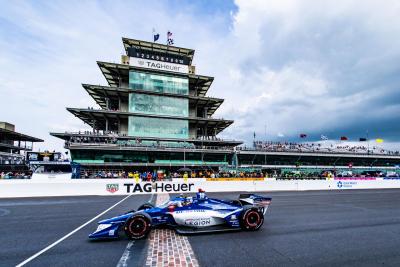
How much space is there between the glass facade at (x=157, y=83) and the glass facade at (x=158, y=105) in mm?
1614

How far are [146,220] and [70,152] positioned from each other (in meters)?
46.6

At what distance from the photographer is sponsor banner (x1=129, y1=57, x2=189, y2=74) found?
50.8 metres

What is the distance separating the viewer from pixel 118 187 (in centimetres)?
2153

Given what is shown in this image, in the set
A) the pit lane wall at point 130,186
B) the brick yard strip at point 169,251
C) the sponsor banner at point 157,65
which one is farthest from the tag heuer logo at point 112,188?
the sponsor banner at point 157,65

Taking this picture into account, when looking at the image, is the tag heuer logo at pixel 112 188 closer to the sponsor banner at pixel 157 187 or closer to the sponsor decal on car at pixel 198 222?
the sponsor banner at pixel 157 187

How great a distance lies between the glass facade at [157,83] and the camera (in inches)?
1993

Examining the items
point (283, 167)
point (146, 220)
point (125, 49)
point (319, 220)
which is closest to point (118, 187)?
point (146, 220)

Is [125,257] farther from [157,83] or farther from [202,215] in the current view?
[157,83]

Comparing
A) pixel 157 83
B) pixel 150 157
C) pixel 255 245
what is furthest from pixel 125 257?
pixel 157 83

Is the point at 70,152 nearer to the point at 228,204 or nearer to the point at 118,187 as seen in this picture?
the point at 118,187

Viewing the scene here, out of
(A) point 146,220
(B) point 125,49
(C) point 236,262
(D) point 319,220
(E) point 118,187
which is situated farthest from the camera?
(B) point 125,49

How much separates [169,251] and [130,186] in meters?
16.6

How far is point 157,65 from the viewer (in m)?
52.2

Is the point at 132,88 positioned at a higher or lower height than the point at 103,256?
higher
